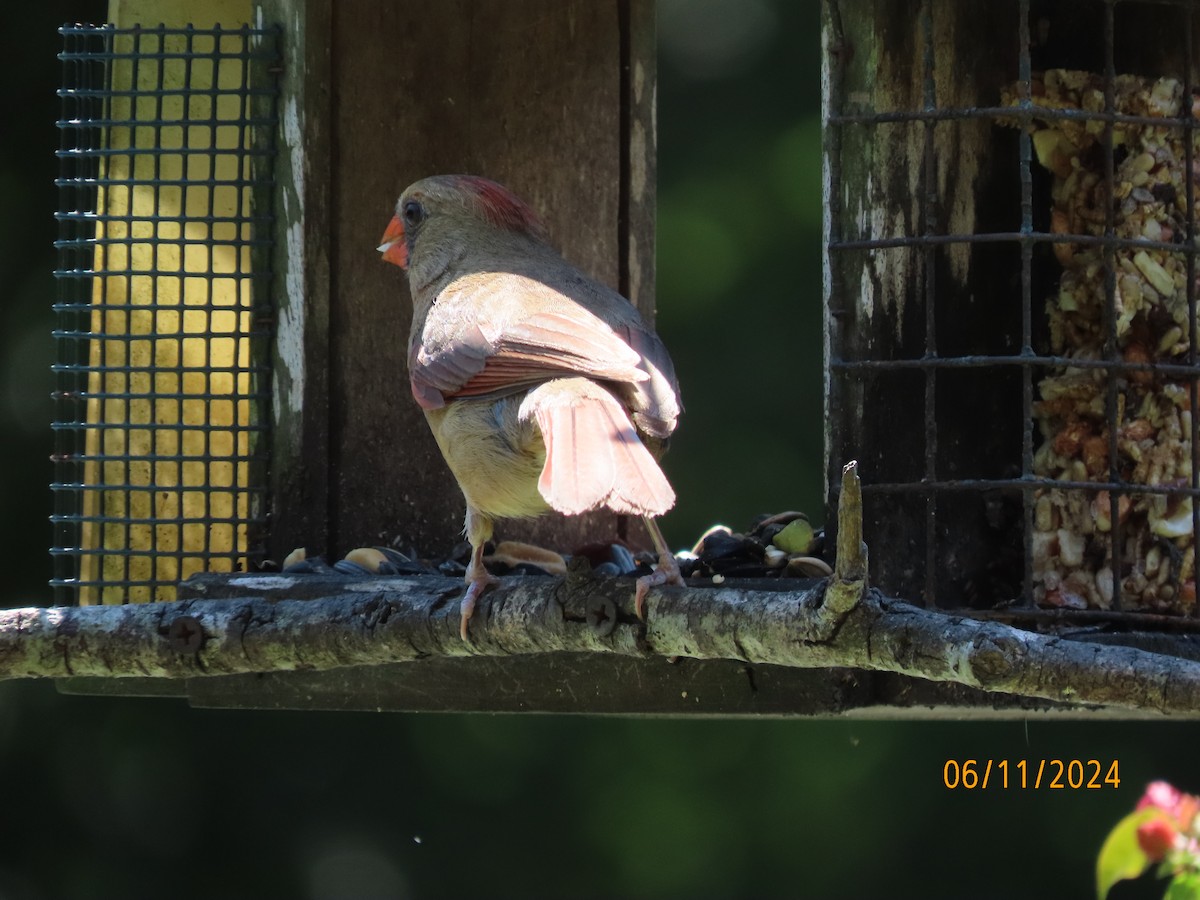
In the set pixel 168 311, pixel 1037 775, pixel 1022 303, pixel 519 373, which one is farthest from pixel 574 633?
pixel 1037 775

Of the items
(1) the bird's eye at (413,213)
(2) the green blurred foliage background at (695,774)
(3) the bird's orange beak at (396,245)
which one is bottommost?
(2) the green blurred foliage background at (695,774)

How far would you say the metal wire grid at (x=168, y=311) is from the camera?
6.19 metres

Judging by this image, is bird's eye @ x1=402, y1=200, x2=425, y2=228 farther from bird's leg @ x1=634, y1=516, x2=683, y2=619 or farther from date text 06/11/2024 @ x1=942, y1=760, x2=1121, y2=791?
date text 06/11/2024 @ x1=942, y1=760, x2=1121, y2=791

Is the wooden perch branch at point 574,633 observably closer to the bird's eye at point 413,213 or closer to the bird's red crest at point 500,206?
the bird's eye at point 413,213

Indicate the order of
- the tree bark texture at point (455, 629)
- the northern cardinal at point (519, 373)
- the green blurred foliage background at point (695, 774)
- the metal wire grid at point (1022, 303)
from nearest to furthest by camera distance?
1. the tree bark texture at point (455, 629)
2. the northern cardinal at point (519, 373)
3. the metal wire grid at point (1022, 303)
4. the green blurred foliage background at point (695, 774)

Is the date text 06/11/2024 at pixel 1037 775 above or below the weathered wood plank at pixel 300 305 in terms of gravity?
below

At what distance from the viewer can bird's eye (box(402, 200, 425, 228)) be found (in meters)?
6.13

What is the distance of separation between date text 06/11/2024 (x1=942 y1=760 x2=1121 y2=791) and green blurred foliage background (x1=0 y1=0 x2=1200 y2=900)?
0.62 ft

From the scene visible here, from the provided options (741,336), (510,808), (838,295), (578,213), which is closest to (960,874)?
(510,808)

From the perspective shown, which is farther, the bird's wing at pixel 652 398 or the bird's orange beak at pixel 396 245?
the bird's orange beak at pixel 396 245

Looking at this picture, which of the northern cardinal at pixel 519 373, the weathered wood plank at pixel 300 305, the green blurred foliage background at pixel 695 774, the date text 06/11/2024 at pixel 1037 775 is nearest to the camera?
the northern cardinal at pixel 519 373

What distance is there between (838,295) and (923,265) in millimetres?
237

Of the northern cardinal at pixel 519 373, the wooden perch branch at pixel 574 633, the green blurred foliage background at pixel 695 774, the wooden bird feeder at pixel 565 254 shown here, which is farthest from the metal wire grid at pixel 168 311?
the green blurred foliage background at pixel 695 774

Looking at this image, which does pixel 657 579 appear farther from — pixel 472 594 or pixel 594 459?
pixel 472 594
